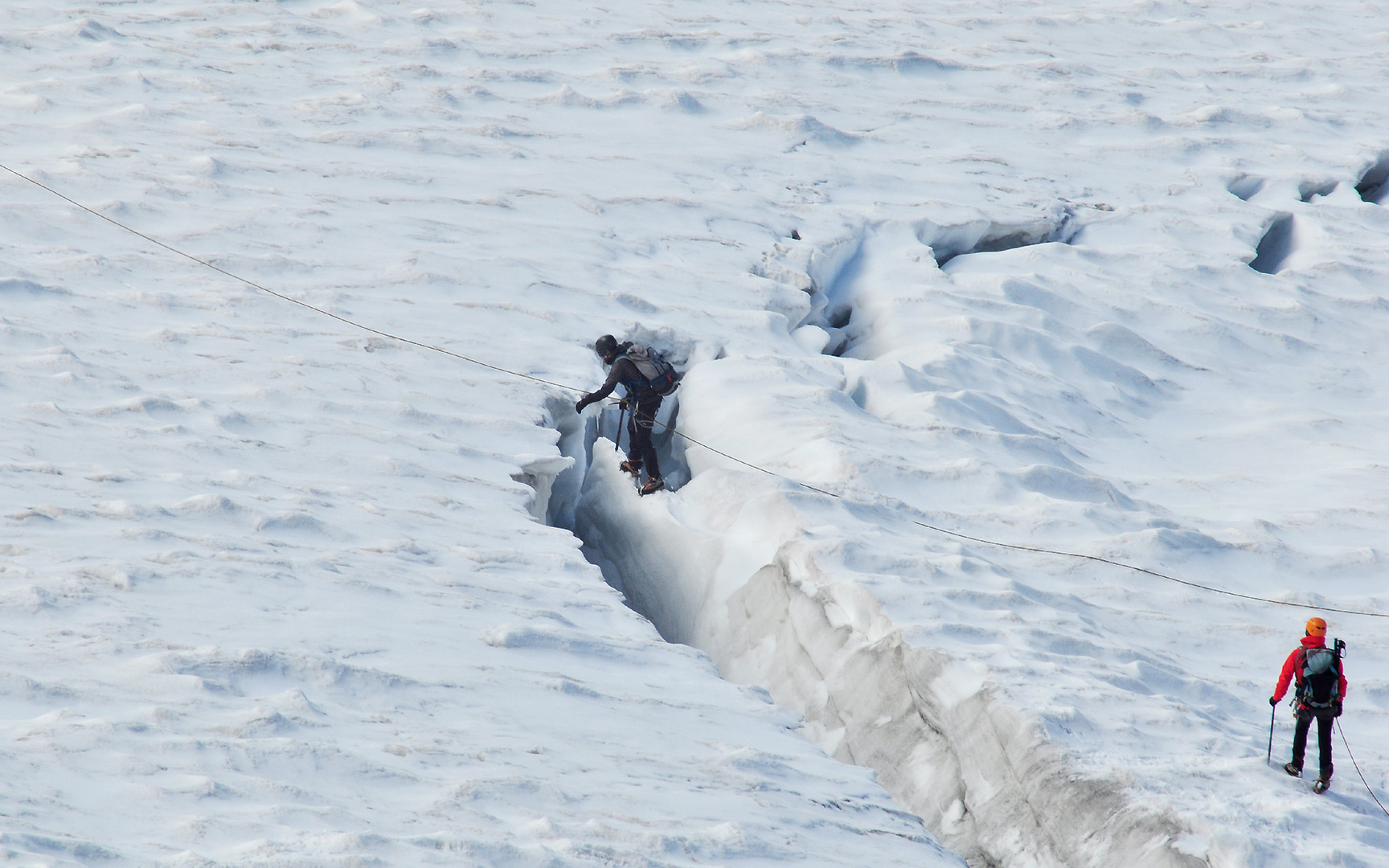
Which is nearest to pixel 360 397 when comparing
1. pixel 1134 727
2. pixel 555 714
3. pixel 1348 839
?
pixel 555 714

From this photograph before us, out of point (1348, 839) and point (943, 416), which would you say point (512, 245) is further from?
point (1348, 839)

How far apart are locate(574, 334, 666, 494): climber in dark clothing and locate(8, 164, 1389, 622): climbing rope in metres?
0.17

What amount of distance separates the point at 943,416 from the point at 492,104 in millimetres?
5482

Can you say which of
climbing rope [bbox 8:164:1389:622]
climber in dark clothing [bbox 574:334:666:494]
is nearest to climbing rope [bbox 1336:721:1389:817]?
climbing rope [bbox 8:164:1389:622]

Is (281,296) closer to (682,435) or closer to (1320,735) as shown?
(682,435)

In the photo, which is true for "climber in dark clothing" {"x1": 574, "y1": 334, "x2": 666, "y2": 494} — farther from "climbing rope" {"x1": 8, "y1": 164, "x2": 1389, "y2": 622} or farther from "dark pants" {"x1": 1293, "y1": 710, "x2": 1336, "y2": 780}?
"dark pants" {"x1": 1293, "y1": 710, "x2": 1336, "y2": 780}

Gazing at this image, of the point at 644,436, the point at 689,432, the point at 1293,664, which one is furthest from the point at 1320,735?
the point at 689,432

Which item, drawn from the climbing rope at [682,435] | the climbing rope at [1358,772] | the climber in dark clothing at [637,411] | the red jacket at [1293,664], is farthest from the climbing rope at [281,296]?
the climbing rope at [1358,772]

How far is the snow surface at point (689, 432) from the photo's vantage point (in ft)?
14.2

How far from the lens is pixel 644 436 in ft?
22.7

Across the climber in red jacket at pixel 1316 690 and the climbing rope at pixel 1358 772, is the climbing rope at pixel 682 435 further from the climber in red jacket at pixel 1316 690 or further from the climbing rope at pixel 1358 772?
the climber in red jacket at pixel 1316 690

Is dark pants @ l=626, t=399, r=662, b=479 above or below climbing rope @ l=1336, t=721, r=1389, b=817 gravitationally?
above

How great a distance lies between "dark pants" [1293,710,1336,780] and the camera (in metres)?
4.86

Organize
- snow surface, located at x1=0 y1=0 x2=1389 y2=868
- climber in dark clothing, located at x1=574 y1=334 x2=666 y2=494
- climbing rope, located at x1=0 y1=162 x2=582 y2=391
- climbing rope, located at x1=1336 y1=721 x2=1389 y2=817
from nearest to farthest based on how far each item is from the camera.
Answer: snow surface, located at x1=0 y1=0 x2=1389 y2=868 < climbing rope, located at x1=1336 y1=721 x2=1389 y2=817 < climber in dark clothing, located at x1=574 y1=334 x2=666 y2=494 < climbing rope, located at x1=0 y1=162 x2=582 y2=391
